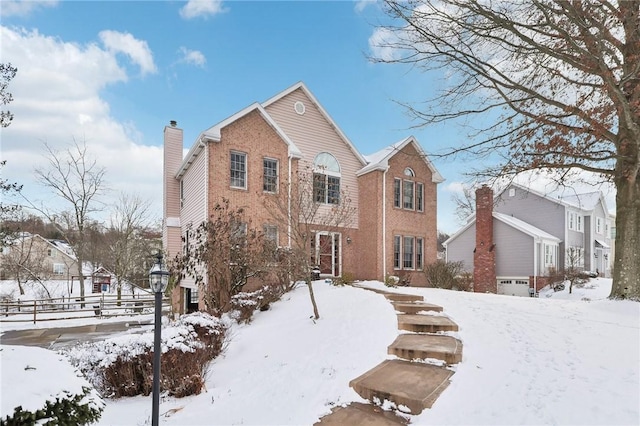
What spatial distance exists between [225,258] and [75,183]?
16.9 meters

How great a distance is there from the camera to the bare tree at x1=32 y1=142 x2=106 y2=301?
70.8 ft

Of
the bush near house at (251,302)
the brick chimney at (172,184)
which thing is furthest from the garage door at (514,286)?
the brick chimney at (172,184)

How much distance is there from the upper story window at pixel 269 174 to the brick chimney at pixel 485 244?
13843 mm

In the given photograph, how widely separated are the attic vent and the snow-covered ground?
33.7 ft

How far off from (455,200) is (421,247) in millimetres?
20618

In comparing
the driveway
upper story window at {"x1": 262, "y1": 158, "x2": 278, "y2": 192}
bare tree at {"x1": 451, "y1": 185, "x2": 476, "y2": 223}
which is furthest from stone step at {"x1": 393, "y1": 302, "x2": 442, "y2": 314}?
bare tree at {"x1": 451, "y1": 185, "x2": 476, "y2": 223}

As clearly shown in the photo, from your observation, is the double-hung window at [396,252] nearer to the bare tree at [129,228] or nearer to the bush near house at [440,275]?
the bush near house at [440,275]

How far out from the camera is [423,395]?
3963mm

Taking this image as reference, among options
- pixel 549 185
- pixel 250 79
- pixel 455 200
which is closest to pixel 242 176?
pixel 250 79

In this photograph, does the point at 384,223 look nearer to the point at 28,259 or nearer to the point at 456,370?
the point at 456,370

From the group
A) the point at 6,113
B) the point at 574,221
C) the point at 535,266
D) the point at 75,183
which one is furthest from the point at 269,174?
the point at 574,221

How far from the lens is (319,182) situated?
13.8 m

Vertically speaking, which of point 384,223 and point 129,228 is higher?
point 384,223

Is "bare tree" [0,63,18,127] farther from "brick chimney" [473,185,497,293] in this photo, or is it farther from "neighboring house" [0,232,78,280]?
"brick chimney" [473,185,497,293]
